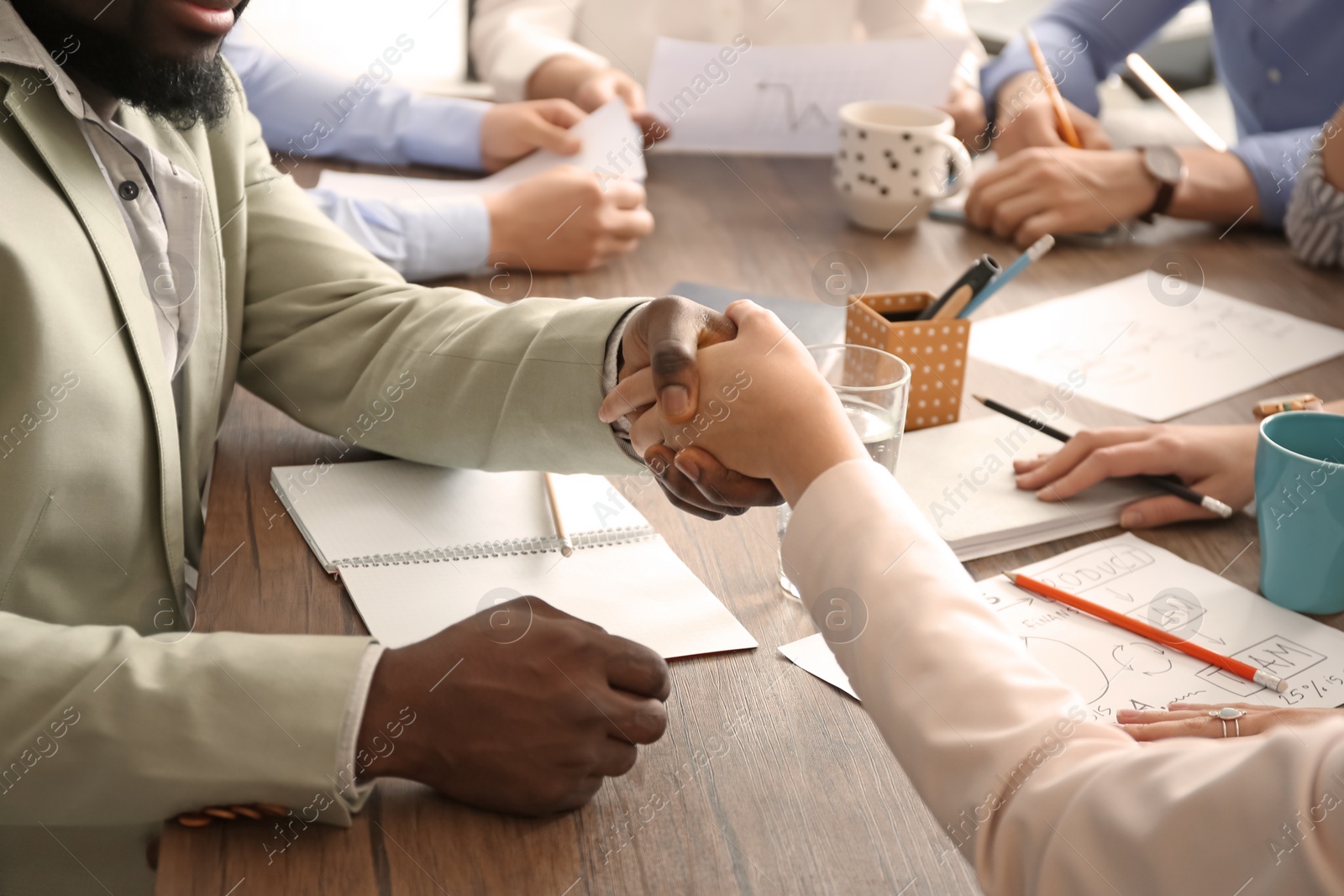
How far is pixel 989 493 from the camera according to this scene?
1041mm

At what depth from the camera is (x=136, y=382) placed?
885 mm

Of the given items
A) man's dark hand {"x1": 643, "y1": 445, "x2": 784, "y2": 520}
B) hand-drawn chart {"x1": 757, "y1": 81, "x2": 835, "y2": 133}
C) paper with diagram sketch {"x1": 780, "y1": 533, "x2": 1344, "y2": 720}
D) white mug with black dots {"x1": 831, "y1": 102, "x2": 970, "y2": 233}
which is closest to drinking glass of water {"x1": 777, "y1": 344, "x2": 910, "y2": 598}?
man's dark hand {"x1": 643, "y1": 445, "x2": 784, "y2": 520}

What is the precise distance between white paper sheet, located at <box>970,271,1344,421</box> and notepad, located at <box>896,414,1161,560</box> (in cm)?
17

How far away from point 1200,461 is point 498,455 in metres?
0.64

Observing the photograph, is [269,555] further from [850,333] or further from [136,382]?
[850,333]

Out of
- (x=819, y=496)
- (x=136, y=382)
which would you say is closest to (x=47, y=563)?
(x=136, y=382)

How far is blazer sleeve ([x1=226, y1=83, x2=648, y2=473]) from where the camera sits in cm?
101

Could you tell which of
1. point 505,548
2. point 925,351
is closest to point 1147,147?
point 925,351

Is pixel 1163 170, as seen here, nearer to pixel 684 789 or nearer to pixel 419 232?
pixel 419 232

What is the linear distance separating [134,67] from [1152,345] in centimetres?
115

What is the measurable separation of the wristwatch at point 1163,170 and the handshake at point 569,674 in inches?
43.3

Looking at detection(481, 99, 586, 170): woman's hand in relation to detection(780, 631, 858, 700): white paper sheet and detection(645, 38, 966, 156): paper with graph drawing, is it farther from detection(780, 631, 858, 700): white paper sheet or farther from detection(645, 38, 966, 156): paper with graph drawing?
detection(780, 631, 858, 700): white paper sheet

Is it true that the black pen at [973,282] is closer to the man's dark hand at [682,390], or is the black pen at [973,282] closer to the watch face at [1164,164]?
the man's dark hand at [682,390]

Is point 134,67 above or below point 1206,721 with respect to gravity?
above
